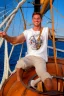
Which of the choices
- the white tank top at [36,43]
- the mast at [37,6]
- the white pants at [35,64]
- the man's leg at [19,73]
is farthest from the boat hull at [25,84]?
the mast at [37,6]

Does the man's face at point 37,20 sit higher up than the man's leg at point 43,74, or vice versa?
the man's face at point 37,20

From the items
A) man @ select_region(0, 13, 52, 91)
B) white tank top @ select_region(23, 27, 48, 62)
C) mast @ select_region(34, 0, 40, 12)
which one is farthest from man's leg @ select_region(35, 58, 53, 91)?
mast @ select_region(34, 0, 40, 12)

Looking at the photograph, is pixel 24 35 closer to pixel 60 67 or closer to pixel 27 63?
pixel 27 63

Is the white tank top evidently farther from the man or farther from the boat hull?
the boat hull

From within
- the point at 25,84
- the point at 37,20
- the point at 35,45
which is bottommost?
the point at 25,84

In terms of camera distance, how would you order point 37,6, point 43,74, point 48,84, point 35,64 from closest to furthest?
1. point 48,84
2. point 43,74
3. point 35,64
4. point 37,6

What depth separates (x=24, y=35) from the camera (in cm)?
573

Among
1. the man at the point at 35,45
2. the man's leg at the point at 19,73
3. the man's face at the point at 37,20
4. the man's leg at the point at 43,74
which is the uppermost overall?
the man's face at the point at 37,20

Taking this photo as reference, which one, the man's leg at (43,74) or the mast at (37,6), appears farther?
the mast at (37,6)

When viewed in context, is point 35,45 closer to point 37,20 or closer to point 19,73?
point 37,20

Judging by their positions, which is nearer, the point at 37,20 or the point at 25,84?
the point at 25,84

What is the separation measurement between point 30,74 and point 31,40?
644 millimetres

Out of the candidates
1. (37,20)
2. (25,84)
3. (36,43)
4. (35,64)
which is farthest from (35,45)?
(25,84)

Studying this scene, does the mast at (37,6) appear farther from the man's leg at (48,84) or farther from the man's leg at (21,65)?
the man's leg at (48,84)
